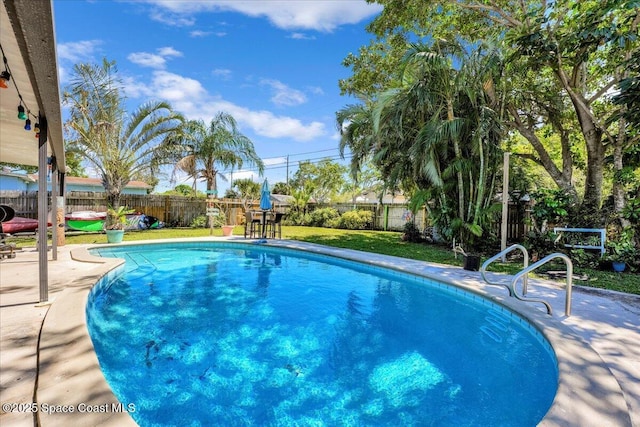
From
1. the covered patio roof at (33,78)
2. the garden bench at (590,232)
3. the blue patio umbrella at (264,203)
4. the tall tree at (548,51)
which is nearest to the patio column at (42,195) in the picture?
the covered patio roof at (33,78)

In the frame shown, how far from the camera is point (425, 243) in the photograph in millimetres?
13055

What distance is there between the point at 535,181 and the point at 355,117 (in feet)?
22.9

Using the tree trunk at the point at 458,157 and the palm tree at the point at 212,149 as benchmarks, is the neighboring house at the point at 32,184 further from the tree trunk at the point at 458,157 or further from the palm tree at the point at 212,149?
the tree trunk at the point at 458,157

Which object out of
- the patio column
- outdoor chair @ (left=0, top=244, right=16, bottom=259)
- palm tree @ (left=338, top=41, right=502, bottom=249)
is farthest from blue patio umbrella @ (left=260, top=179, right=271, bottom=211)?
the patio column

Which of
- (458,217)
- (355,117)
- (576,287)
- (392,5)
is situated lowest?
(576,287)

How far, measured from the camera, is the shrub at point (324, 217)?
20.7 metres

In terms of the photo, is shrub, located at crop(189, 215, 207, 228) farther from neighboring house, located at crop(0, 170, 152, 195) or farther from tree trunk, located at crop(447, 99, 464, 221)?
tree trunk, located at crop(447, 99, 464, 221)

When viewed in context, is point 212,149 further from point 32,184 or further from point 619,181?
point 32,184

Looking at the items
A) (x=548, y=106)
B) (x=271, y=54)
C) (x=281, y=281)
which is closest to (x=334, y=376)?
(x=281, y=281)

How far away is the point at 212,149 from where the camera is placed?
1655cm

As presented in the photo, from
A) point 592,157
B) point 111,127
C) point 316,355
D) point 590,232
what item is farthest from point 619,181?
point 111,127

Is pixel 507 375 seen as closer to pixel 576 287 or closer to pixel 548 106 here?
pixel 576 287

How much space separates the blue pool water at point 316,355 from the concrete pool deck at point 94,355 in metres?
0.31

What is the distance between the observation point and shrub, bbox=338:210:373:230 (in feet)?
63.9
